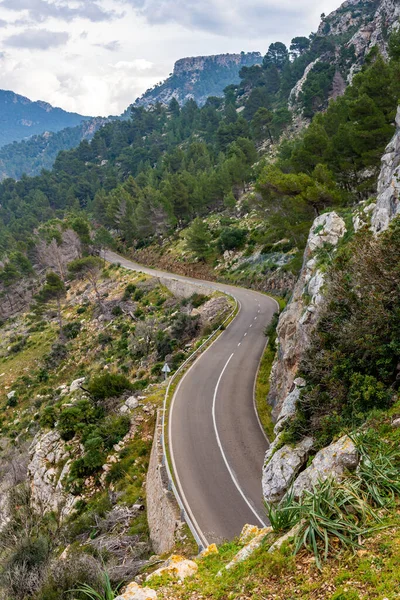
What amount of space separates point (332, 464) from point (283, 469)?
2.77 metres

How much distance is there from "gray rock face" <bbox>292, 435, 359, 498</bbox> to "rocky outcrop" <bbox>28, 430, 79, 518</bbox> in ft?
42.5

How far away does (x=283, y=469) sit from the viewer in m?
10.0

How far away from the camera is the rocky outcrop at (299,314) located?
621 inches

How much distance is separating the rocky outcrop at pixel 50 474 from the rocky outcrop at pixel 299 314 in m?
10.5

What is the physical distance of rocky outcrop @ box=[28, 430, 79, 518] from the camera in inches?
698

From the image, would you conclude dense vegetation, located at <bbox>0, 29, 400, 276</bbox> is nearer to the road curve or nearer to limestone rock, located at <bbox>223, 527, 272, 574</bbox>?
the road curve

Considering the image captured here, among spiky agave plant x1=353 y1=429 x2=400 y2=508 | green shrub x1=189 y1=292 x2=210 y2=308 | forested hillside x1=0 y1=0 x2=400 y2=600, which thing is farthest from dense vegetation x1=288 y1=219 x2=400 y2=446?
green shrub x1=189 y1=292 x2=210 y2=308

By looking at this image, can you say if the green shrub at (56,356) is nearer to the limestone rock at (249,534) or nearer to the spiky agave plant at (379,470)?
the limestone rock at (249,534)

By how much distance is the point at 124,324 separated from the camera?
4106 cm

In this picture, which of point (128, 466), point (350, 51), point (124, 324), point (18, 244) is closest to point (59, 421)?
point (128, 466)

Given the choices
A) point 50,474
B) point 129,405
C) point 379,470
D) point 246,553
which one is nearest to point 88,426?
point 129,405

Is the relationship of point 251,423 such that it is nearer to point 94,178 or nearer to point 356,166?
point 356,166

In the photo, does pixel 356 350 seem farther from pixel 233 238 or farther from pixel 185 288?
pixel 233 238

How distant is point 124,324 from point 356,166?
26477 mm
